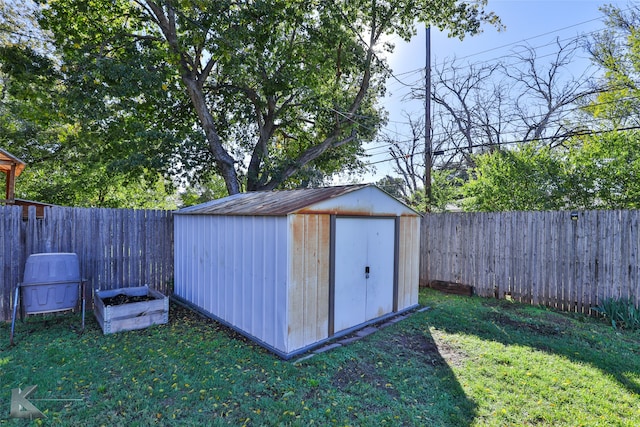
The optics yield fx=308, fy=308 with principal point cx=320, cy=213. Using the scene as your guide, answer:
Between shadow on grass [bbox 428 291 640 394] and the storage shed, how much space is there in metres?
1.06

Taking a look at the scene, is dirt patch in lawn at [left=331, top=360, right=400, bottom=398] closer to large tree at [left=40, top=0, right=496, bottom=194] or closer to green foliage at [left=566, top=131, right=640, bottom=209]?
green foliage at [left=566, top=131, right=640, bottom=209]

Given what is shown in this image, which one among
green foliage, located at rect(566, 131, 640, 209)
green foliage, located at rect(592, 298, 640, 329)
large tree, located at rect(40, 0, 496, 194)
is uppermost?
large tree, located at rect(40, 0, 496, 194)

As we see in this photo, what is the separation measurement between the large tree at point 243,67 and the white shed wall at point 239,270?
396 cm

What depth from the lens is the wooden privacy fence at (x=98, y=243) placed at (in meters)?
4.80

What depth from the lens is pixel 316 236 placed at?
3.99 metres

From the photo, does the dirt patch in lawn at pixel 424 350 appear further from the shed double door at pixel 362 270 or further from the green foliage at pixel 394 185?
the green foliage at pixel 394 185

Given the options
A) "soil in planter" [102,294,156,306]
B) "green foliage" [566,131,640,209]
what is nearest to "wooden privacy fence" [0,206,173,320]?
"soil in planter" [102,294,156,306]

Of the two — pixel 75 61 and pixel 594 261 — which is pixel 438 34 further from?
pixel 75 61

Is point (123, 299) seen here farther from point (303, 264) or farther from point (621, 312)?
point (621, 312)

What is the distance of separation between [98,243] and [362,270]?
15.4 ft

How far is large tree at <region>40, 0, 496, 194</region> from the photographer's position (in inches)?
298

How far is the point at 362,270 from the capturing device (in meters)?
4.72

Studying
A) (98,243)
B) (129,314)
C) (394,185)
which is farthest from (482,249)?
(394,185)

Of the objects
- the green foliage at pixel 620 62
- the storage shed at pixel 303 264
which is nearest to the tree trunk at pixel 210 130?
the storage shed at pixel 303 264
